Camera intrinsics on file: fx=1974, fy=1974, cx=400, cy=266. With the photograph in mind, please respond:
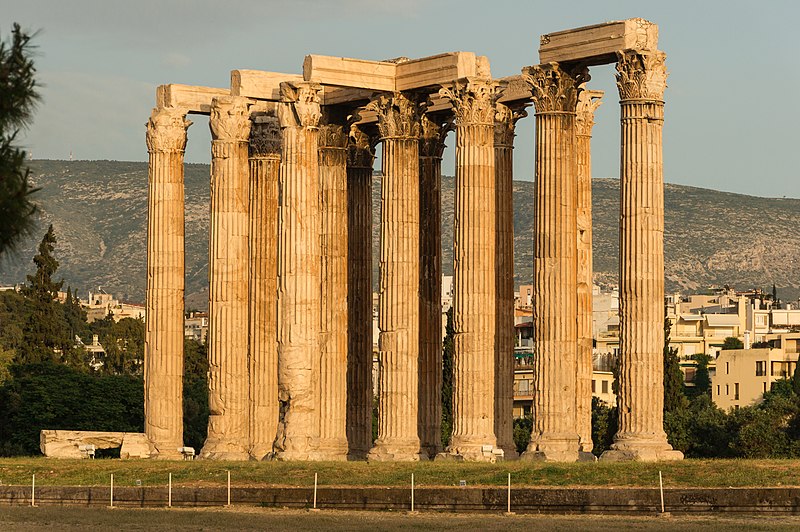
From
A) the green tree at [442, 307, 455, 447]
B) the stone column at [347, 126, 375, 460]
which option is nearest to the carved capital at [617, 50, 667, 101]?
the stone column at [347, 126, 375, 460]

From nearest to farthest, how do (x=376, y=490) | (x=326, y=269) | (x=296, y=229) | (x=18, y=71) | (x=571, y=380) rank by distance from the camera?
(x=18, y=71) < (x=376, y=490) < (x=571, y=380) < (x=296, y=229) < (x=326, y=269)

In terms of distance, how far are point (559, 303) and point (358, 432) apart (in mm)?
15621

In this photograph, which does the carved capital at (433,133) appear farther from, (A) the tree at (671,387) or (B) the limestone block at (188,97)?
(A) the tree at (671,387)

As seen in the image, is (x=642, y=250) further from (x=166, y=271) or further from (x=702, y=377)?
(x=702, y=377)

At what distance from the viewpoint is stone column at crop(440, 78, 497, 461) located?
74250 millimetres

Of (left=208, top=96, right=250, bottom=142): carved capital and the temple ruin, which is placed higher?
(left=208, top=96, right=250, bottom=142): carved capital

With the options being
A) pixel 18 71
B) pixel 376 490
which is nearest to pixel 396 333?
pixel 376 490

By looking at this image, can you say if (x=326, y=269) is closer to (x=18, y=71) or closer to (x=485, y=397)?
(x=485, y=397)

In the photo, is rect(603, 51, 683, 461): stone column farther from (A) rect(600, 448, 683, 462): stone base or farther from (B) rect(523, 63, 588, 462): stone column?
(B) rect(523, 63, 588, 462): stone column

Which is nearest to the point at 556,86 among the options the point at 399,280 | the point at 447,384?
the point at 399,280

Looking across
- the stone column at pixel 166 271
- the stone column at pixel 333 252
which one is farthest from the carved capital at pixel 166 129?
the stone column at pixel 333 252

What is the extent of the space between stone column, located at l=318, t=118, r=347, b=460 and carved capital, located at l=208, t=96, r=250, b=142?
→ 3249 mm

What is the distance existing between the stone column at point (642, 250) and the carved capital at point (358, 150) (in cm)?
1792

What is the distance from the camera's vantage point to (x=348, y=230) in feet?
276
